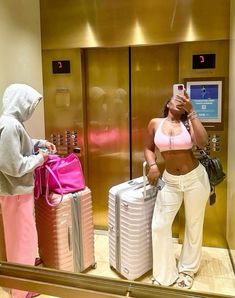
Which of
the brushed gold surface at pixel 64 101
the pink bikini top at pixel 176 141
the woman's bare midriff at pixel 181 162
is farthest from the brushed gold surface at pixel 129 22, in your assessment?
the woman's bare midriff at pixel 181 162

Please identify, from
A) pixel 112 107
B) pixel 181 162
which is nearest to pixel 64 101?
pixel 112 107

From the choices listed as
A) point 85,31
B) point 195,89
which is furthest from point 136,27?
point 195,89

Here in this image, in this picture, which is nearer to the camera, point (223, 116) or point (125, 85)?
point (223, 116)

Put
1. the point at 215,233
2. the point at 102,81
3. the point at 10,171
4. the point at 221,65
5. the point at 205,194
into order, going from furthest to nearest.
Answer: the point at 102,81
the point at 215,233
the point at 221,65
the point at 205,194
the point at 10,171

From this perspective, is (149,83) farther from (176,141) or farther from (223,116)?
(176,141)

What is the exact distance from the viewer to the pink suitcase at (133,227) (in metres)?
2.66

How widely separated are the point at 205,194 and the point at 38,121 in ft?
6.16

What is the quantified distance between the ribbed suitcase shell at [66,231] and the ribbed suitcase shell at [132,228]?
24cm

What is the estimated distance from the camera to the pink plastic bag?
2.61 meters

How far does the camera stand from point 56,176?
263 centimetres

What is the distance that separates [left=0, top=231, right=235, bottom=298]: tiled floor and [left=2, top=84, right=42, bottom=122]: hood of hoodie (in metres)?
1.44

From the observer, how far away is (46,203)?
2.66 metres

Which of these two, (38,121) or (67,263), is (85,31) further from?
(67,263)

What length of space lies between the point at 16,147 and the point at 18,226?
1.86 feet
